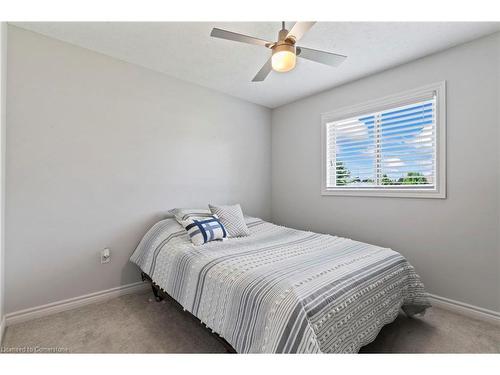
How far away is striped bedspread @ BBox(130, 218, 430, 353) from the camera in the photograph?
119 cm

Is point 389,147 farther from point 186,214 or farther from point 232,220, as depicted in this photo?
point 186,214

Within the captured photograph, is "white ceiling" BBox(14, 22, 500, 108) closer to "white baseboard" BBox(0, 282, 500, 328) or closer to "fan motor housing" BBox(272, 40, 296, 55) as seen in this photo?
"fan motor housing" BBox(272, 40, 296, 55)

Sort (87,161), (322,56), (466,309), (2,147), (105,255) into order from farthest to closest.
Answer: (105,255) → (87,161) → (466,309) → (2,147) → (322,56)

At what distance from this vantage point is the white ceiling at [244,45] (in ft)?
6.34

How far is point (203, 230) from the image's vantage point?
2.17 metres

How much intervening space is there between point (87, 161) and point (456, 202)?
3.50m

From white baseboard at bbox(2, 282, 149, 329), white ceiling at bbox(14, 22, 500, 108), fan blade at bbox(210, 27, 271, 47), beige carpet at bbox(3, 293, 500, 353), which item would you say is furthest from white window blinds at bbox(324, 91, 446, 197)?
white baseboard at bbox(2, 282, 149, 329)

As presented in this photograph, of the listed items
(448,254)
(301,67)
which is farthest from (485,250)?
(301,67)

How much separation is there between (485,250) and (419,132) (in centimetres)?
122

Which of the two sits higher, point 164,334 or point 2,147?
point 2,147

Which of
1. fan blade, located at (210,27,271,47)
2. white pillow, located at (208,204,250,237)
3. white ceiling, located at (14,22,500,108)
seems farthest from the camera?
white pillow, located at (208,204,250,237)

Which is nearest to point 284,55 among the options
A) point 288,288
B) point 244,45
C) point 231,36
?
point 231,36
